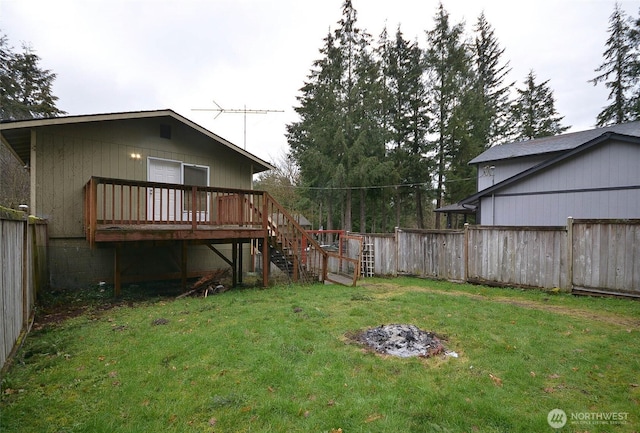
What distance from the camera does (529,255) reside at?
24.8ft

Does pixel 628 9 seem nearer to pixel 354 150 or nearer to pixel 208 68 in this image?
pixel 354 150

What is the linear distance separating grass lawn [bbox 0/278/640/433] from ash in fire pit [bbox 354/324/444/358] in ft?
0.65

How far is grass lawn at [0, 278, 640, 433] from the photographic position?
2422 mm

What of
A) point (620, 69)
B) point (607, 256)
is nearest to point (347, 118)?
point (607, 256)

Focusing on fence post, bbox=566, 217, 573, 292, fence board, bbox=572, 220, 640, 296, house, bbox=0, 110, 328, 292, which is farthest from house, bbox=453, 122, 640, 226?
house, bbox=0, 110, 328, 292

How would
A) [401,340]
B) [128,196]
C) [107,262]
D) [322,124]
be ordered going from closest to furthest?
[401,340]
[128,196]
[107,262]
[322,124]

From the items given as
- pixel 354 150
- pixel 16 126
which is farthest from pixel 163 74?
pixel 354 150

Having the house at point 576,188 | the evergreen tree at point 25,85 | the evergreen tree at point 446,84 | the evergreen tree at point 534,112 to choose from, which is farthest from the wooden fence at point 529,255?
the evergreen tree at point 534,112

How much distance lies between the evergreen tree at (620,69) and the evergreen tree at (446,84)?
847 centimetres

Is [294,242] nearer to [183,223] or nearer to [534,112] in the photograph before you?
[183,223]

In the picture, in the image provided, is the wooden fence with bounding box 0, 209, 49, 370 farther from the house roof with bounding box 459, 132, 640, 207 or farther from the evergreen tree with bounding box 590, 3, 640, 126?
the evergreen tree with bounding box 590, 3, 640, 126

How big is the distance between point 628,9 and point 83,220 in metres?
30.8

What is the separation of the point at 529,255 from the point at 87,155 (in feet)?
37.1

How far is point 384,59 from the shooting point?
76.2 ft
